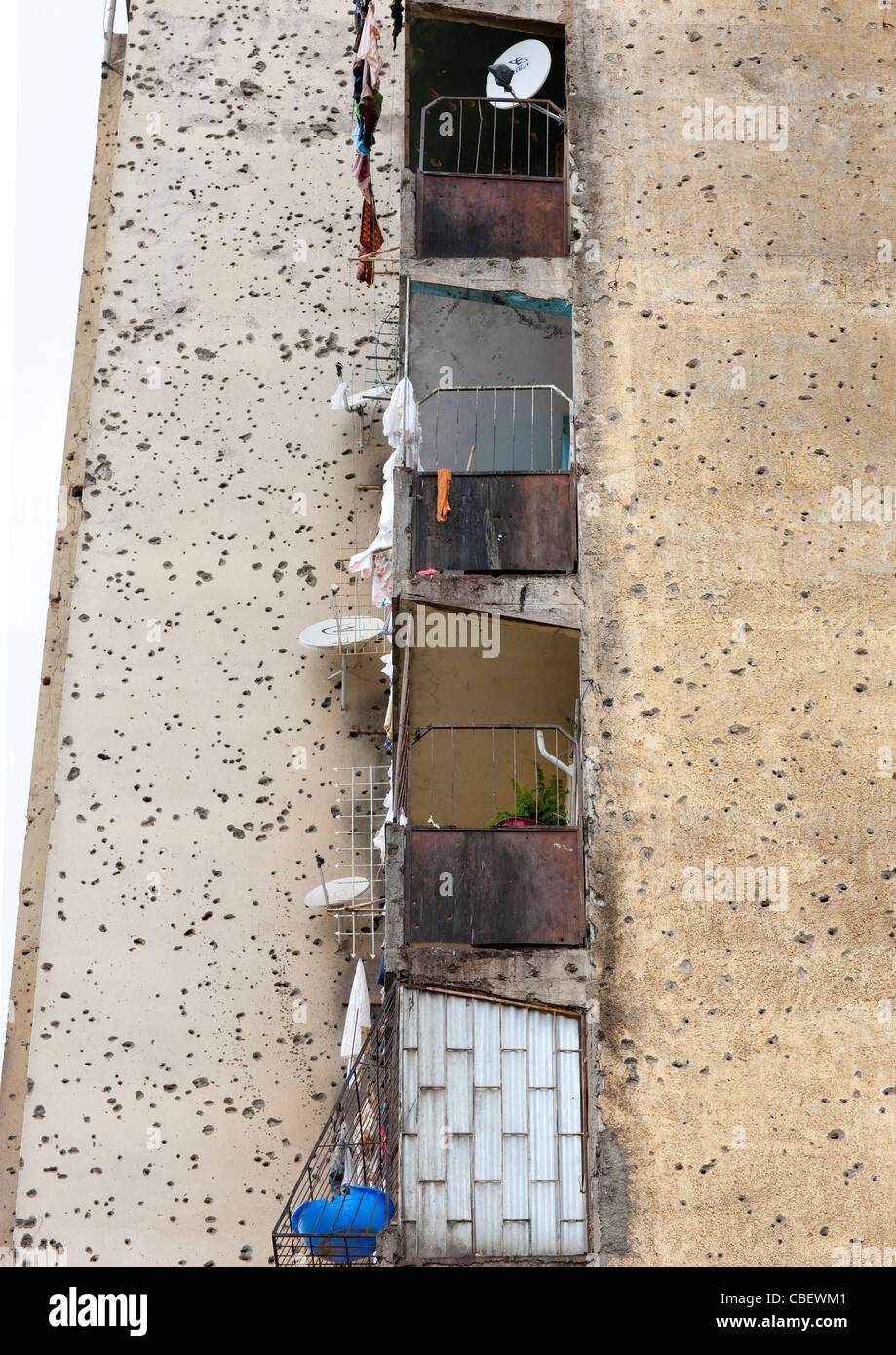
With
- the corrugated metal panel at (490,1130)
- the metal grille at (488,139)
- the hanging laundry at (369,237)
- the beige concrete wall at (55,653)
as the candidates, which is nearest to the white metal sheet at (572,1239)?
the corrugated metal panel at (490,1130)

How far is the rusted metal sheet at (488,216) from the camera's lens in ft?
40.8

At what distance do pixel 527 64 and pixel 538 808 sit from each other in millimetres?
6107

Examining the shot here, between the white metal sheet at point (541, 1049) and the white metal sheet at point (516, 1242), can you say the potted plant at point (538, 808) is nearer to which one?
the white metal sheet at point (541, 1049)

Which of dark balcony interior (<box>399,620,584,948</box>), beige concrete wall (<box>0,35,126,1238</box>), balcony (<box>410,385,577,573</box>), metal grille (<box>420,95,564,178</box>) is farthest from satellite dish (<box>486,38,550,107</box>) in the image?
beige concrete wall (<box>0,35,126,1238</box>)

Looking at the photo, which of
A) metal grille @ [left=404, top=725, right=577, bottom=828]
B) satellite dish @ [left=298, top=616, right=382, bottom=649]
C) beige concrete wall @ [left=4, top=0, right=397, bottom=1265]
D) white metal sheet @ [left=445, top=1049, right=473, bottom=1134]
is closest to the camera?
white metal sheet @ [left=445, top=1049, right=473, bottom=1134]

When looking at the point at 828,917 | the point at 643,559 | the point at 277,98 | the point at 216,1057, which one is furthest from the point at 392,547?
the point at 277,98

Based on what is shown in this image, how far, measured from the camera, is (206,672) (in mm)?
15352

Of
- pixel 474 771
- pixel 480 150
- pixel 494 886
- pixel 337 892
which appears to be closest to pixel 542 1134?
pixel 494 886

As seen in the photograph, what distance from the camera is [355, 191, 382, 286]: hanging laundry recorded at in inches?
555

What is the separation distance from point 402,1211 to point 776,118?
28.5 ft

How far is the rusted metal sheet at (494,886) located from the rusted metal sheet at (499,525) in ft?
6.50

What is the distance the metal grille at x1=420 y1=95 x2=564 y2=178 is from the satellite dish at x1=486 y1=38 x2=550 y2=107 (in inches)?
14.1

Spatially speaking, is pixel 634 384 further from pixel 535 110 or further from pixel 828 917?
pixel 828 917

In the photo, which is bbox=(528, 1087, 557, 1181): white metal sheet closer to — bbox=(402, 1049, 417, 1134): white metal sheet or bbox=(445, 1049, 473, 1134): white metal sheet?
bbox=(445, 1049, 473, 1134): white metal sheet
